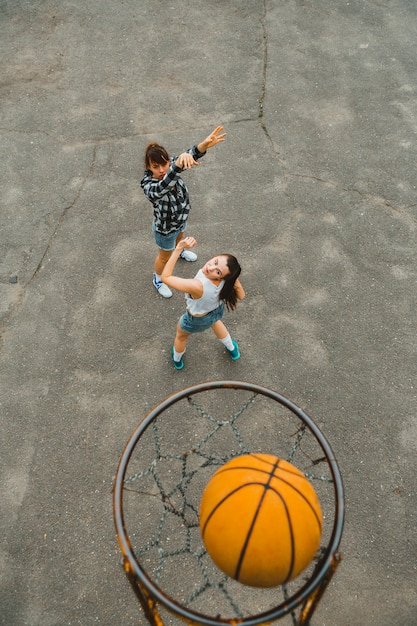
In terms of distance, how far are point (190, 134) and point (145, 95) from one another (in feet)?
3.55

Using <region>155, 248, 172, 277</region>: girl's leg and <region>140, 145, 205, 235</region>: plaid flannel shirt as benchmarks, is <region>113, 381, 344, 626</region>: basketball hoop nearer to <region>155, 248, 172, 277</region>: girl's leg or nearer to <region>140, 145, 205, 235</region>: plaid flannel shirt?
<region>155, 248, 172, 277</region>: girl's leg

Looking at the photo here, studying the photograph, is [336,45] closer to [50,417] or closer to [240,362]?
[240,362]

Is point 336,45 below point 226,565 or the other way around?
the other way around

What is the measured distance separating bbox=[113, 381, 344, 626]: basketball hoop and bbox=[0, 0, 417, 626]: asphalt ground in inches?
8.7

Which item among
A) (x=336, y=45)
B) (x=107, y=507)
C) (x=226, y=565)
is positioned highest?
(x=336, y=45)

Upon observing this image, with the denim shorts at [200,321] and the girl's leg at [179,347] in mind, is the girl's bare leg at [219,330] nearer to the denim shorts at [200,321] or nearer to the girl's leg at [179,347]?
the denim shorts at [200,321]

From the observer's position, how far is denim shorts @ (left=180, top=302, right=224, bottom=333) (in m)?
4.17

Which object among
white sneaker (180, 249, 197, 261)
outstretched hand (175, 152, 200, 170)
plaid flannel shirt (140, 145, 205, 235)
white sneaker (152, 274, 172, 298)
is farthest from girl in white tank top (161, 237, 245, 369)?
white sneaker (180, 249, 197, 261)

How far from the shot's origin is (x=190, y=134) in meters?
6.54

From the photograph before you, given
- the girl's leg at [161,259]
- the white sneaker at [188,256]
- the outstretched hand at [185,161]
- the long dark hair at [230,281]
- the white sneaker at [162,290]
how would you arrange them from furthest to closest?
the white sneaker at [188,256] → the white sneaker at [162,290] → the girl's leg at [161,259] → the outstretched hand at [185,161] → the long dark hair at [230,281]

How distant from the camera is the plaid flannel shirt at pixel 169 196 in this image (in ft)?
13.9

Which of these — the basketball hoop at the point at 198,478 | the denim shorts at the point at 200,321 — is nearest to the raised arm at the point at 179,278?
the denim shorts at the point at 200,321

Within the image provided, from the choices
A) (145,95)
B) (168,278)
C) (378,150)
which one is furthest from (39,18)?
(168,278)

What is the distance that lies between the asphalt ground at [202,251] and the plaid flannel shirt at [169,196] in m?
0.92
